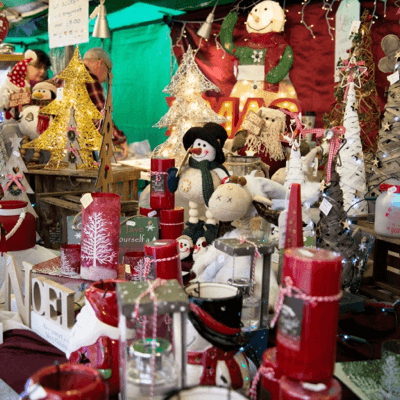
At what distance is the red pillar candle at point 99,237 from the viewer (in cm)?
111

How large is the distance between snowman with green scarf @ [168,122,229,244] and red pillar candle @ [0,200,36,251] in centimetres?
52

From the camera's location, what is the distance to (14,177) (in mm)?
2326

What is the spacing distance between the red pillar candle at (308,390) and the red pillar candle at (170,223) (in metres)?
0.98

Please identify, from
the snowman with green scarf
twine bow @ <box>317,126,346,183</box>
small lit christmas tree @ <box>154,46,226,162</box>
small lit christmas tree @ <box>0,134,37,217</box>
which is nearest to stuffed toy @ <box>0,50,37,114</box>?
small lit christmas tree @ <box>0,134,37,217</box>

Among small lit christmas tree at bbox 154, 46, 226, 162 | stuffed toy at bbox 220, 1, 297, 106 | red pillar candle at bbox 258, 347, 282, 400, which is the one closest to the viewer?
red pillar candle at bbox 258, 347, 282, 400

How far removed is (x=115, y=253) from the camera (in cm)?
115

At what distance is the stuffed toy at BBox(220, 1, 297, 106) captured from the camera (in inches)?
119

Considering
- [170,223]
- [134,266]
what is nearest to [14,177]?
[170,223]

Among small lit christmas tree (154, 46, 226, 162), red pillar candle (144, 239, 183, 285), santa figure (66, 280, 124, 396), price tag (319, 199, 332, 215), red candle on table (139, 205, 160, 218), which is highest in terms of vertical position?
small lit christmas tree (154, 46, 226, 162)

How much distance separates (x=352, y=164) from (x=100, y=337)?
143 centimetres

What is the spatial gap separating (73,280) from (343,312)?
71cm

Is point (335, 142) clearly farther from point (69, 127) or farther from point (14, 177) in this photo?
point (69, 127)

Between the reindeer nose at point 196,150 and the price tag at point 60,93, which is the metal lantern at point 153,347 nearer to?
the reindeer nose at point 196,150

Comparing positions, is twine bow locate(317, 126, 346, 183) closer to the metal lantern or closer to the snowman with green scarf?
the snowman with green scarf
